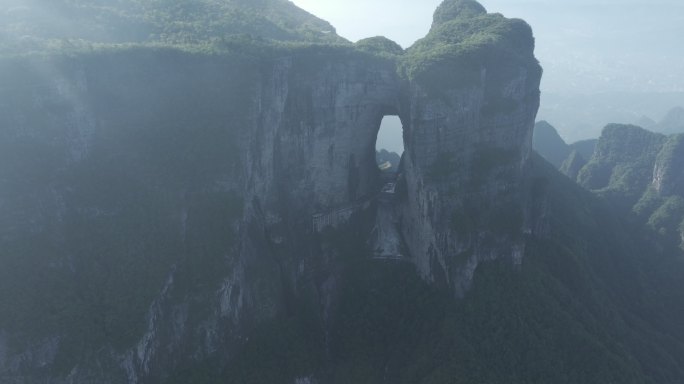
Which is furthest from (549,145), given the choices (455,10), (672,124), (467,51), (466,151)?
(467,51)

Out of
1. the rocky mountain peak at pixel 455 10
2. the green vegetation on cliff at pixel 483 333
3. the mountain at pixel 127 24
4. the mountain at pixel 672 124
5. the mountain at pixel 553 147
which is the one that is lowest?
the green vegetation on cliff at pixel 483 333

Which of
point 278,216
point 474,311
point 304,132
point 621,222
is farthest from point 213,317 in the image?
point 621,222

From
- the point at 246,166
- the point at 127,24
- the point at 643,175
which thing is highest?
the point at 127,24

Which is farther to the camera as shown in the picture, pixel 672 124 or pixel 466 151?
pixel 672 124

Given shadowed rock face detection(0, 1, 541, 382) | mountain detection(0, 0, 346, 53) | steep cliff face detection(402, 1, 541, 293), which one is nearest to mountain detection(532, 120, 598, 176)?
steep cliff face detection(402, 1, 541, 293)

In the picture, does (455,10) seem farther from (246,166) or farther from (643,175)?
(643,175)

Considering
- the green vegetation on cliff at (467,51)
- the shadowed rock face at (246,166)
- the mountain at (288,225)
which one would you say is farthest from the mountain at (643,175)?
the green vegetation on cliff at (467,51)

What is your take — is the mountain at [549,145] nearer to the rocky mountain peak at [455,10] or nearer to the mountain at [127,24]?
the rocky mountain peak at [455,10]
